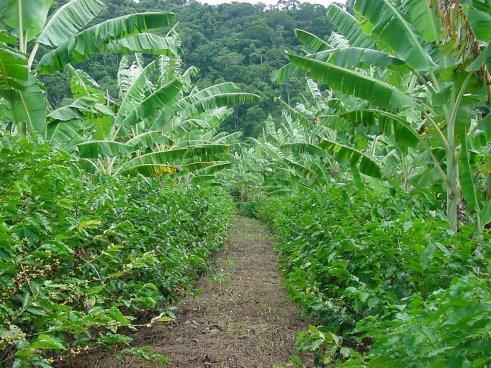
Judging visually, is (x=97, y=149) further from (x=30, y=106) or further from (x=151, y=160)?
(x=151, y=160)

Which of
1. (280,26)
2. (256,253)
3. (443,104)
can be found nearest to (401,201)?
(443,104)

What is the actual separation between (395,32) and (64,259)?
177 inches

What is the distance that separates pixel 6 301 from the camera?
2.86 meters

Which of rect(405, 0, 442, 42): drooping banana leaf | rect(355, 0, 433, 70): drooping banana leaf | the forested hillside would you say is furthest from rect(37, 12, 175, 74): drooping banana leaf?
the forested hillside

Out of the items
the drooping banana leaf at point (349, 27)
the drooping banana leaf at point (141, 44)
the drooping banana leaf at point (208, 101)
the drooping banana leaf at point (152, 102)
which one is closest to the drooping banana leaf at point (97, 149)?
the drooping banana leaf at point (152, 102)

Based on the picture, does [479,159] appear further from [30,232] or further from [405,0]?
[30,232]

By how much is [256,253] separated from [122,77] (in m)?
5.66

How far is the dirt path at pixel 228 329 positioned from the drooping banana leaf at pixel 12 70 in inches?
141

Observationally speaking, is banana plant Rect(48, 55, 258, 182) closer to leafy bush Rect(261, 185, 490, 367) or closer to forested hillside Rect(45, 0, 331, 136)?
leafy bush Rect(261, 185, 490, 367)

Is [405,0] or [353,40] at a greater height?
[405,0]

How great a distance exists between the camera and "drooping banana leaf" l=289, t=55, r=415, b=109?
6.04 m

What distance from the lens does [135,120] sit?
28.1ft

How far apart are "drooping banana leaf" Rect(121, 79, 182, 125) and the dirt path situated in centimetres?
314

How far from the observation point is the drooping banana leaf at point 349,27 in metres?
7.02
